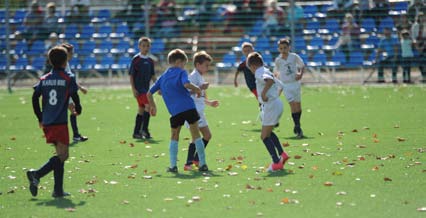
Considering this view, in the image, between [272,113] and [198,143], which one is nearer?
[198,143]

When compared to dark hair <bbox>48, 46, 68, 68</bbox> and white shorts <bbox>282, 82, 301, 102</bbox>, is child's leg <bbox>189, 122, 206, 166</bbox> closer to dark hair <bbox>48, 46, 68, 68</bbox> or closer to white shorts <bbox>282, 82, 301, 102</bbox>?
dark hair <bbox>48, 46, 68, 68</bbox>

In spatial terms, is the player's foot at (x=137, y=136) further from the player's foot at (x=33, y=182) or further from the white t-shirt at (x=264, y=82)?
the player's foot at (x=33, y=182)

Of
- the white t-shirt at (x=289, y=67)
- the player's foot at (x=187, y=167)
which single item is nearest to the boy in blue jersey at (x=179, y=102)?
the player's foot at (x=187, y=167)

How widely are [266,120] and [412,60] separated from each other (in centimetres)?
1624

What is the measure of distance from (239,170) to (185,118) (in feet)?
3.14

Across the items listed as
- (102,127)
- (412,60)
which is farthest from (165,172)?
(412,60)

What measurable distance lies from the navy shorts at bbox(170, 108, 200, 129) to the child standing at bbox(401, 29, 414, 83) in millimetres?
16408

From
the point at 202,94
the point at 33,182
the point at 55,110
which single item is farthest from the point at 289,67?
the point at 33,182

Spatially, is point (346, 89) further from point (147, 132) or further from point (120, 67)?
point (147, 132)

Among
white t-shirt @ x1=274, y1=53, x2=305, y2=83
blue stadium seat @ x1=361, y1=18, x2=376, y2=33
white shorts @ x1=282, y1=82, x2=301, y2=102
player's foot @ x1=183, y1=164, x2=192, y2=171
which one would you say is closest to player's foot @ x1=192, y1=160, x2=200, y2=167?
player's foot @ x1=183, y1=164, x2=192, y2=171

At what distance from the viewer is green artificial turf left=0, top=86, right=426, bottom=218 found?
8758mm

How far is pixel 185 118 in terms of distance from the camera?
450 inches

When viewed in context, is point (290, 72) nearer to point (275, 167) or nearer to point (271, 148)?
point (271, 148)

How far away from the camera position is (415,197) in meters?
8.98
